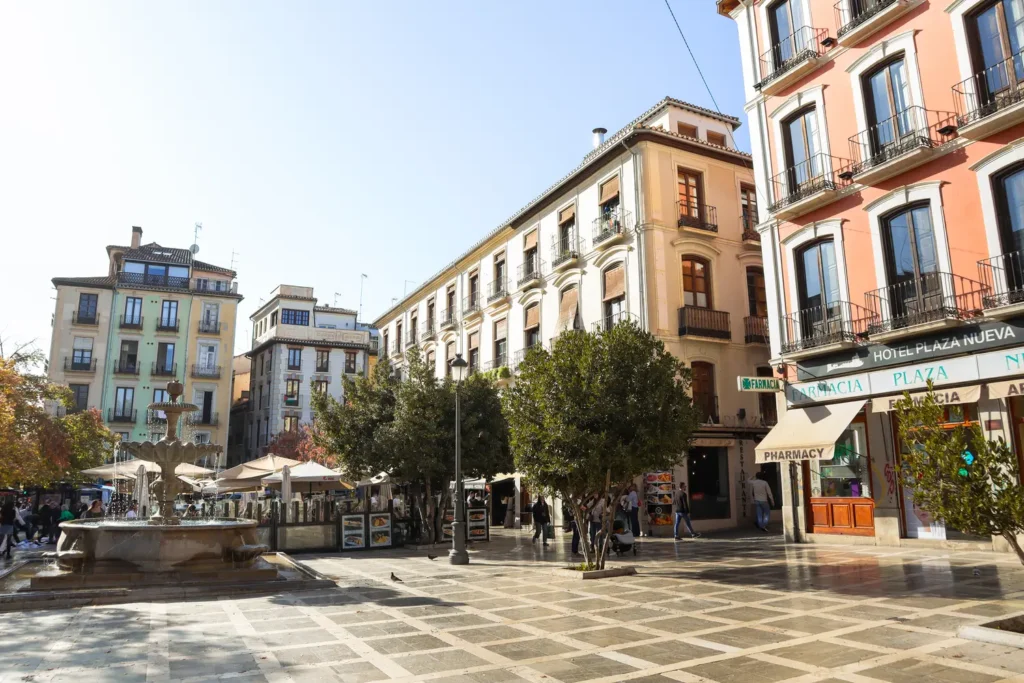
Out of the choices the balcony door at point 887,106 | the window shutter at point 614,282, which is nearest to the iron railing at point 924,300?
the balcony door at point 887,106

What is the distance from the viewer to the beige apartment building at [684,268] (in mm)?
22828

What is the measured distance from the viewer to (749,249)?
24.5 m

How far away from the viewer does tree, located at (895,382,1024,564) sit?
274 inches

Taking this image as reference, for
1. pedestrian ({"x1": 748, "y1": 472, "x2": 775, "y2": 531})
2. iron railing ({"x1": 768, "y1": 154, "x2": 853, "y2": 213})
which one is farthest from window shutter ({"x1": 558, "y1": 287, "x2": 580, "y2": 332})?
iron railing ({"x1": 768, "y1": 154, "x2": 853, "y2": 213})

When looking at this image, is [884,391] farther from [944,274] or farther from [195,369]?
[195,369]

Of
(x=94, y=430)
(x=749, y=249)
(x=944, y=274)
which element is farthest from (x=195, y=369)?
(x=944, y=274)

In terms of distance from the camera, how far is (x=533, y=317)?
95.0 feet

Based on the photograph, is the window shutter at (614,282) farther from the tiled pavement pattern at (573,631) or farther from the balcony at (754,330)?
the tiled pavement pattern at (573,631)

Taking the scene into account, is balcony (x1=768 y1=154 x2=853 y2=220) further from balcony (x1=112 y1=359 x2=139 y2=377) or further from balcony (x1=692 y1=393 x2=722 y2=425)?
balcony (x1=112 y1=359 x2=139 y2=377)

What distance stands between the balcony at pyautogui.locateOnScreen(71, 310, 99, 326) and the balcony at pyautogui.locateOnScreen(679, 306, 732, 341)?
3987 cm

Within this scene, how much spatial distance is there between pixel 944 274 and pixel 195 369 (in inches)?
1774

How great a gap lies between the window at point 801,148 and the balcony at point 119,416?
137 ft

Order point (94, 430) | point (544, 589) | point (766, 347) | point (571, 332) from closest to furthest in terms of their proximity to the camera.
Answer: point (544, 589)
point (571, 332)
point (766, 347)
point (94, 430)

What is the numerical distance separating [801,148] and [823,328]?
4850 millimetres
